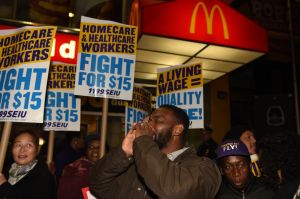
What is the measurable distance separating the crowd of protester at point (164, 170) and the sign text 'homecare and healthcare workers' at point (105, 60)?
0.95 m

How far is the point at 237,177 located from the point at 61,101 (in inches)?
115

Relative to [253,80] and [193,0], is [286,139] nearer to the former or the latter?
[193,0]

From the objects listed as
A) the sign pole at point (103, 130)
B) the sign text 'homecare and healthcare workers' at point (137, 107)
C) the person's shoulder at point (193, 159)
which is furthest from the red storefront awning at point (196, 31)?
the person's shoulder at point (193, 159)

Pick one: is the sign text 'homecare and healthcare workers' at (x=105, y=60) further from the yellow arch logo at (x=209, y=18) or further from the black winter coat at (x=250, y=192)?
the yellow arch logo at (x=209, y=18)

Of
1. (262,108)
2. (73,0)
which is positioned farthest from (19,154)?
(73,0)

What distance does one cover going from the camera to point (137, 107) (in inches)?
220

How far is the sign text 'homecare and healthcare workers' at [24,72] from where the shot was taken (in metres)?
Answer: 3.31

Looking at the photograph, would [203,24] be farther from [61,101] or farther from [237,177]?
[237,177]

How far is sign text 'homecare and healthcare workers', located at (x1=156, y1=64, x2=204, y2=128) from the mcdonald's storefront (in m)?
1.55

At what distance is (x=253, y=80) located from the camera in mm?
14250

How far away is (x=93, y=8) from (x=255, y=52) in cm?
506

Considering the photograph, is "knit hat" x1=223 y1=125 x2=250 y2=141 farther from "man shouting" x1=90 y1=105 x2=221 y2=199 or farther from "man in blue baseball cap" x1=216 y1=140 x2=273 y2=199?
"man shouting" x1=90 y1=105 x2=221 y2=199

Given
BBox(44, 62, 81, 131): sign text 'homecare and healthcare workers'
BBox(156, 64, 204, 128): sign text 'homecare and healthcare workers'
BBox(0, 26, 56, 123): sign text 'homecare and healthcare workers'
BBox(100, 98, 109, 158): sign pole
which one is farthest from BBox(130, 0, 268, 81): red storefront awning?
BBox(0, 26, 56, 123): sign text 'homecare and healthcare workers'

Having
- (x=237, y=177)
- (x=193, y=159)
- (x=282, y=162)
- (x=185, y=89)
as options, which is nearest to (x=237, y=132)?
(x=185, y=89)
